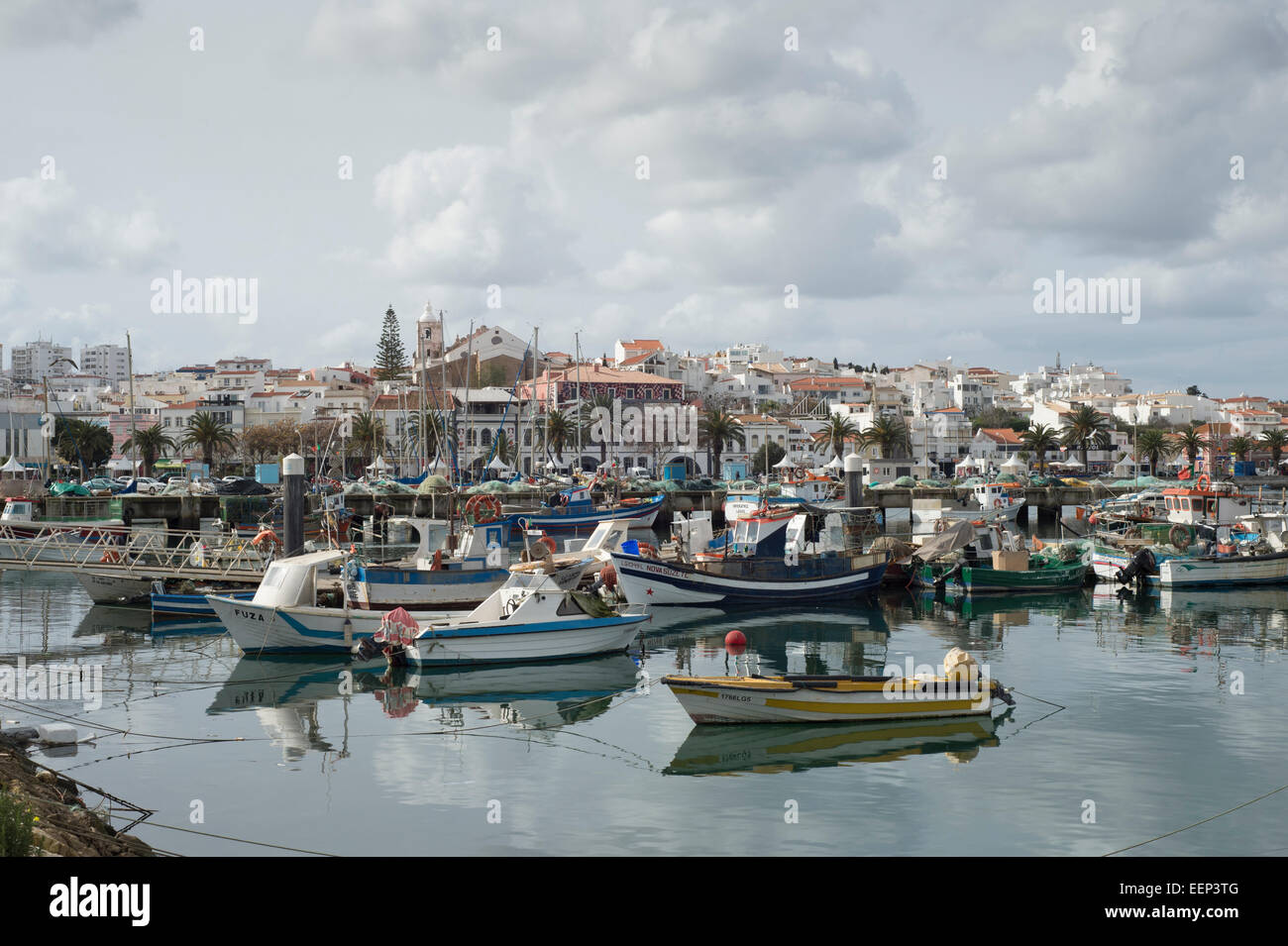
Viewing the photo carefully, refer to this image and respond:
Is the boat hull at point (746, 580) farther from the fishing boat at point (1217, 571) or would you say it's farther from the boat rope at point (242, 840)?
the boat rope at point (242, 840)

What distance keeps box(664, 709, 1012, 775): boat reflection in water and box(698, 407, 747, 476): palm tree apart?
86097 millimetres

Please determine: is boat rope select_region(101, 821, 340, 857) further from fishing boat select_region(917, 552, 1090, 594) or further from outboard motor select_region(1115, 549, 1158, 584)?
outboard motor select_region(1115, 549, 1158, 584)

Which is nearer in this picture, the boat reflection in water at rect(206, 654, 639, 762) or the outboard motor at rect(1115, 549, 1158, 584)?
the boat reflection in water at rect(206, 654, 639, 762)

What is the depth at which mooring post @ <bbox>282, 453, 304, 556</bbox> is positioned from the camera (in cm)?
3547

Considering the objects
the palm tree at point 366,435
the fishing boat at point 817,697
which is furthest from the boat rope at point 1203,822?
the palm tree at point 366,435

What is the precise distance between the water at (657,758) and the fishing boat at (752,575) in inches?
218

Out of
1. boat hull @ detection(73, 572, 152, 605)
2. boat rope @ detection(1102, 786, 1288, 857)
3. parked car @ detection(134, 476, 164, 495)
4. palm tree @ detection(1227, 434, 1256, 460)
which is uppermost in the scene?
palm tree @ detection(1227, 434, 1256, 460)

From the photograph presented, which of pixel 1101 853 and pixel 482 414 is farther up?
pixel 482 414

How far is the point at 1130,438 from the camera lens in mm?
150250

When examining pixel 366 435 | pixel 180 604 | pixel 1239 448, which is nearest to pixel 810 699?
pixel 180 604

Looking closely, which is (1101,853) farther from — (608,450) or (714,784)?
(608,450)

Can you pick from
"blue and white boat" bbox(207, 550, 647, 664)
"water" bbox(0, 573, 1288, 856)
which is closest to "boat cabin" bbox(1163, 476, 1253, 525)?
"water" bbox(0, 573, 1288, 856)
